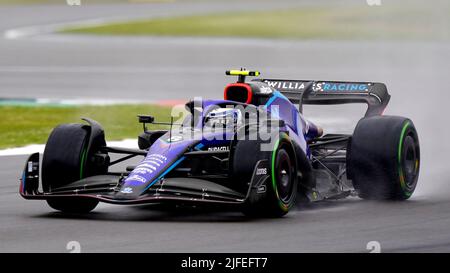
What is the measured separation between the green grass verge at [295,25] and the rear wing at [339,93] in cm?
2073

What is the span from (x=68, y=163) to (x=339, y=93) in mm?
3767

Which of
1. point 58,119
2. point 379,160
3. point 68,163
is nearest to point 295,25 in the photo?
point 58,119

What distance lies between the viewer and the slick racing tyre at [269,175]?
1004 cm

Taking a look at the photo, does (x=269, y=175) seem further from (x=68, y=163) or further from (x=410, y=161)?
(x=410, y=161)

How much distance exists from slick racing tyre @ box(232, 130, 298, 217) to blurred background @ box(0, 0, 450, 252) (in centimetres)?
22

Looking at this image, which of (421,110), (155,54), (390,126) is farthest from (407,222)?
(155,54)

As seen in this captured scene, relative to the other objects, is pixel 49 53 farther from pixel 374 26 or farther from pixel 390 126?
pixel 390 126

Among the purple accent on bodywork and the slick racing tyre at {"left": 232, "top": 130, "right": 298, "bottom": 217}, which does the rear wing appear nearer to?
the slick racing tyre at {"left": 232, "top": 130, "right": 298, "bottom": 217}

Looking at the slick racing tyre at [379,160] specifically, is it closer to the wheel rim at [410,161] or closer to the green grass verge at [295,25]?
the wheel rim at [410,161]

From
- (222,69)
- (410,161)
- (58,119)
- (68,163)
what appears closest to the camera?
(68,163)

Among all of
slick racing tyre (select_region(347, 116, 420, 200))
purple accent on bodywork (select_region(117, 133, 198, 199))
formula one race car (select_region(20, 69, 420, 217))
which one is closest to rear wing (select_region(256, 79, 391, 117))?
formula one race car (select_region(20, 69, 420, 217))

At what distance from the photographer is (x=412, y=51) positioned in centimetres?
3566

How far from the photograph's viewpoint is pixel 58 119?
2075 cm
